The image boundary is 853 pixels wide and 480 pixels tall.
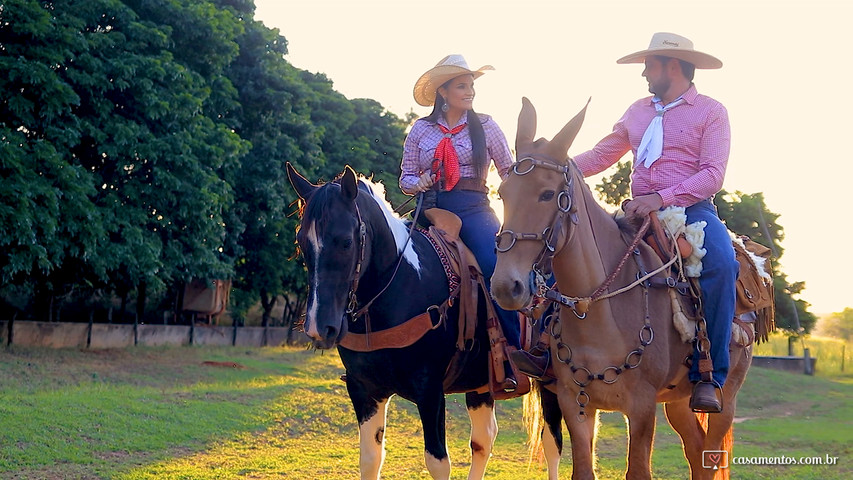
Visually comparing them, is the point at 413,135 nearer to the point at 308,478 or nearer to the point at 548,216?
the point at 548,216

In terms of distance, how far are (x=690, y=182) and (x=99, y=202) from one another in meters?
17.8

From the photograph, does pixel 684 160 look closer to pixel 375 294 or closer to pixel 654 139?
pixel 654 139

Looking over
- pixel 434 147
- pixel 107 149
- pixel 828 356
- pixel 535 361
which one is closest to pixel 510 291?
pixel 535 361

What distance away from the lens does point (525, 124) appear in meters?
4.34

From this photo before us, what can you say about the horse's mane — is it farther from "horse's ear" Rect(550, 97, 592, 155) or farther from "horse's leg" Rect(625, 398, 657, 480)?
"horse's leg" Rect(625, 398, 657, 480)

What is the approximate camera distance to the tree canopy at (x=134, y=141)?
697 inches

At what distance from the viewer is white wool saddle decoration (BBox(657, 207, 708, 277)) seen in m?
4.80

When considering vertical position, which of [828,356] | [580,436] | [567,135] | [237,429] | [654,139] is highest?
[654,139]

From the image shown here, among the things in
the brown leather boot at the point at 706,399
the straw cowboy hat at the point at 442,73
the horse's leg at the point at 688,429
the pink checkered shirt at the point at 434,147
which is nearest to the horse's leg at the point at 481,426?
the horse's leg at the point at 688,429

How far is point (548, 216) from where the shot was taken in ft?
13.3

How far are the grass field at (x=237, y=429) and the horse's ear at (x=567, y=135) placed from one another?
4489 mm

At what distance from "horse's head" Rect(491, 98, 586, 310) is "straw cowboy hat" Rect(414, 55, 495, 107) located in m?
1.95

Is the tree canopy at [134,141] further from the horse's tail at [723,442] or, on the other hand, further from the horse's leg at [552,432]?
the horse's tail at [723,442]

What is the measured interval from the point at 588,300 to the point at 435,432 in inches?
57.3
